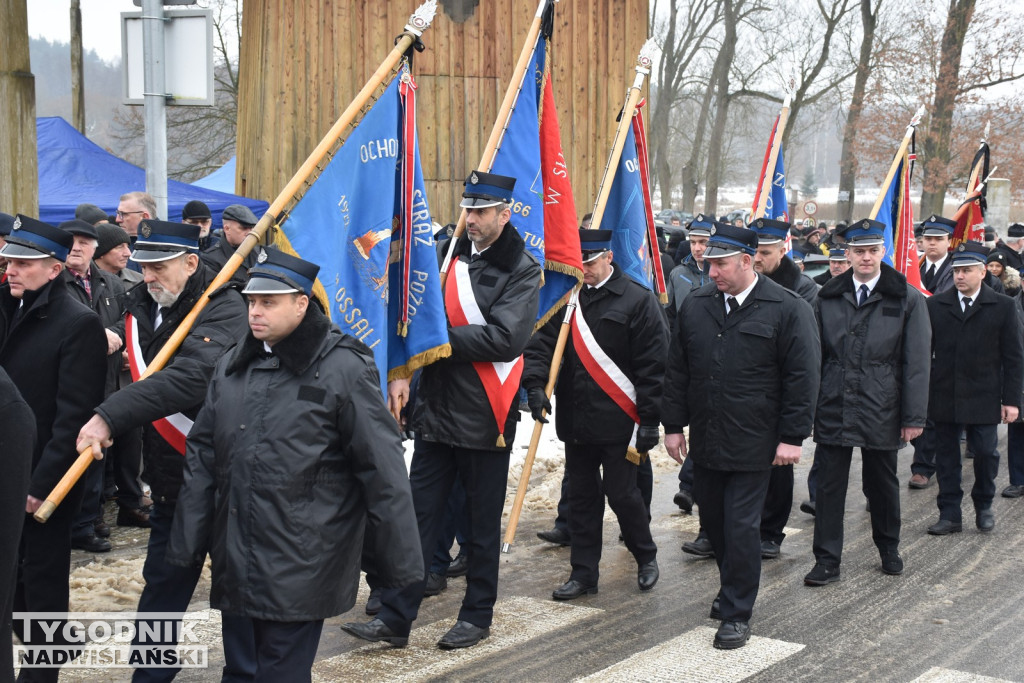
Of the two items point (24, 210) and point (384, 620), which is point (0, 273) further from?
point (384, 620)

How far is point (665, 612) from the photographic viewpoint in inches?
264

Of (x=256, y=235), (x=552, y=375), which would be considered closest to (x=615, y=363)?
(x=552, y=375)

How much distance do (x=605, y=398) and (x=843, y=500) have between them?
184 cm

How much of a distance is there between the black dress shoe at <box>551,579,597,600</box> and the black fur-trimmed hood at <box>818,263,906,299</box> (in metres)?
2.68

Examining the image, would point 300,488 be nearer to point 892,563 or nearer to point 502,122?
point 502,122

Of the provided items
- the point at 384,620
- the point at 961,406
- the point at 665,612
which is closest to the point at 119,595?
the point at 384,620

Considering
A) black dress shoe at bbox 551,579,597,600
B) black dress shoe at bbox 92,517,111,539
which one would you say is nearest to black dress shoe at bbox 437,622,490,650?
black dress shoe at bbox 551,579,597,600

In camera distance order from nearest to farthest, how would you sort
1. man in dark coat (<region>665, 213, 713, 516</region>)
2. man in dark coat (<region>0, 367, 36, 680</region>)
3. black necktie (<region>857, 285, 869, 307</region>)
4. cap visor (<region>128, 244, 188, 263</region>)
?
man in dark coat (<region>0, 367, 36, 680</region>) < cap visor (<region>128, 244, 188, 263</region>) < black necktie (<region>857, 285, 869, 307</region>) < man in dark coat (<region>665, 213, 713, 516</region>)

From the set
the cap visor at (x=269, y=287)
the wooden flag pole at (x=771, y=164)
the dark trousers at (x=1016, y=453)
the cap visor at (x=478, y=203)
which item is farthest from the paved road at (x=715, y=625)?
the wooden flag pole at (x=771, y=164)

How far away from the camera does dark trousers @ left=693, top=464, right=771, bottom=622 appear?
625 centimetres

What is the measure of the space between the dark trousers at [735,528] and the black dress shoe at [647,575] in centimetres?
69

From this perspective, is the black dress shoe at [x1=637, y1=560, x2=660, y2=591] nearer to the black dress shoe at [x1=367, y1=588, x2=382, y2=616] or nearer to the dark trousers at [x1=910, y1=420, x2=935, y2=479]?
the black dress shoe at [x1=367, y1=588, x2=382, y2=616]

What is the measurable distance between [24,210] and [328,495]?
4.43 m

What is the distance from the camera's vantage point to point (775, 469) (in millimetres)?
8195
